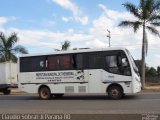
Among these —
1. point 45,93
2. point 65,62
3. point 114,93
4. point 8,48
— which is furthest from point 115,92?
point 8,48

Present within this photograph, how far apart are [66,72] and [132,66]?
3.91 meters

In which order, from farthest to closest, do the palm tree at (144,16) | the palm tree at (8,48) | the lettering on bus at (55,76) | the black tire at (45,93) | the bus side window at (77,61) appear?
1. the palm tree at (8,48)
2. the palm tree at (144,16)
3. the black tire at (45,93)
4. the lettering on bus at (55,76)
5. the bus side window at (77,61)

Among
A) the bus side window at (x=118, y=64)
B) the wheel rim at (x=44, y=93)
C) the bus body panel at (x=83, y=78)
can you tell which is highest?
the bus side window at (x=118, y=64)

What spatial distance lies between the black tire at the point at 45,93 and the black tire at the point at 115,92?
12.8 ft

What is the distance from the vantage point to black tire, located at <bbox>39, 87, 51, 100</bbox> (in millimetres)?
24131

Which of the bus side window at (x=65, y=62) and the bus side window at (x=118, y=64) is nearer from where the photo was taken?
the bus side window at (x=118, y=64)

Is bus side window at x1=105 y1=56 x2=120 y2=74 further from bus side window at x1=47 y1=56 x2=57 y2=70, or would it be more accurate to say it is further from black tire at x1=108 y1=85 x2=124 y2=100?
bus side window at x1=47 y1=56 x2=57 y2=70

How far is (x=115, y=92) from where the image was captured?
21.9m

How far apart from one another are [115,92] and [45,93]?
455 centimetres

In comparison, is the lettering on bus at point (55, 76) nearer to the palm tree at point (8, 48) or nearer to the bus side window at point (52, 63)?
the bus side window at point (52, 63)

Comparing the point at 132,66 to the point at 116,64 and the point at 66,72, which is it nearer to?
the point at 116,64

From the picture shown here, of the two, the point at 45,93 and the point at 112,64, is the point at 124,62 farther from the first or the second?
the point at 45,93

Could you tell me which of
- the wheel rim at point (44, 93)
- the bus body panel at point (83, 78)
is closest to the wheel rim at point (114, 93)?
the bus body panel at point (83, 78)

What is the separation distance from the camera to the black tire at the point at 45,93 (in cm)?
2413
